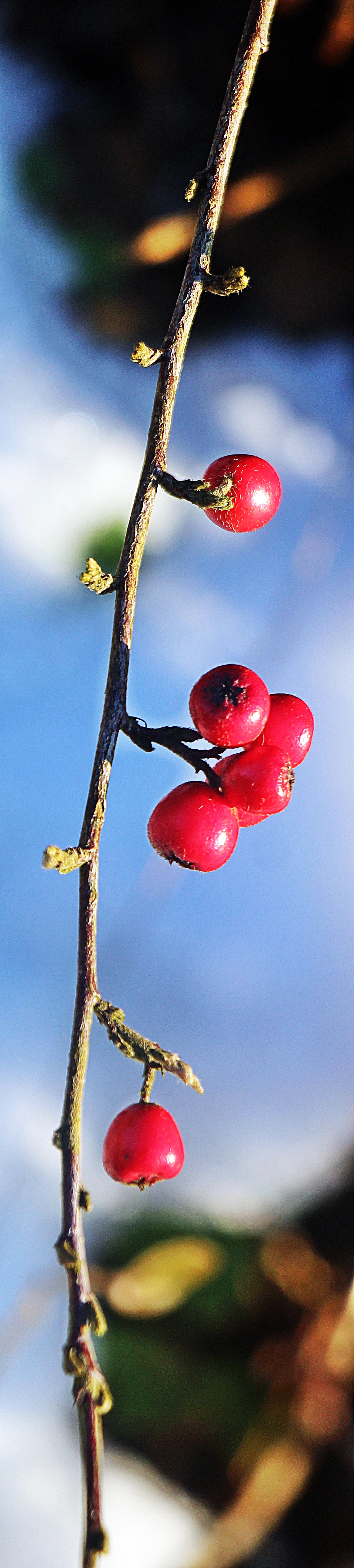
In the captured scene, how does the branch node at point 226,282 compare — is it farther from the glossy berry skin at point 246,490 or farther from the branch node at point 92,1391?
the branch node at point 92,1391

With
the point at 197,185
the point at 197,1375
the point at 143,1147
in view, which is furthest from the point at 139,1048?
the point at 197,185

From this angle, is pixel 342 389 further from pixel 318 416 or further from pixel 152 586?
pixel 152 586

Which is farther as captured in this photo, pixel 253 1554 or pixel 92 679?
pixel 92 679

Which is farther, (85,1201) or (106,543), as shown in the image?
(106,543)

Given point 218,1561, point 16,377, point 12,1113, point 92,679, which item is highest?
point 16,377

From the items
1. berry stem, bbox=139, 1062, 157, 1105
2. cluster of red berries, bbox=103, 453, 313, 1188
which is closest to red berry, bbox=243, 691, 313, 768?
cluster of red berries, bbox=103, 453, 313, 1188

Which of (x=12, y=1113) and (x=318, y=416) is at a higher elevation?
(x=318, y=416)

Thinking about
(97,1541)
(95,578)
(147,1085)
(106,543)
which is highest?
(106,543)

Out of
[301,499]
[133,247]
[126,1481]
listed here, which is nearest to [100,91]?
[133,247]

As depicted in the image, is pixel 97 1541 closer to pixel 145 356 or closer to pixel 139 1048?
pixel 139 1048
